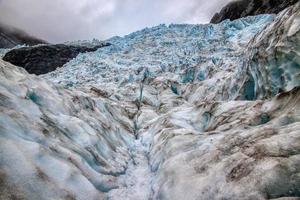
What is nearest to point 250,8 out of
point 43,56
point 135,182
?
point 43,56

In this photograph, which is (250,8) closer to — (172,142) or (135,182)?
(172,142)

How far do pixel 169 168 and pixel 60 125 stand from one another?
126 inches

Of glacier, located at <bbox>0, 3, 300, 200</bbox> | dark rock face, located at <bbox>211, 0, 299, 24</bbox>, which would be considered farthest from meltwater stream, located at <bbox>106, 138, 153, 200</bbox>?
dark rock face, located at <bbox>211, 0, 299, 24</bbox>

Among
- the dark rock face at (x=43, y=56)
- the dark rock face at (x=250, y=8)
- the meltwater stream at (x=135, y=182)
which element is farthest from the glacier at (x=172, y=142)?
the dark rock face at (x=43, y=56)

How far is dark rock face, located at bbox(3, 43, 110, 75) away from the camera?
207ft

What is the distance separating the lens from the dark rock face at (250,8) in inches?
2350

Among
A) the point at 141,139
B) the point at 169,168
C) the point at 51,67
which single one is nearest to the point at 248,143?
the point at 169,168

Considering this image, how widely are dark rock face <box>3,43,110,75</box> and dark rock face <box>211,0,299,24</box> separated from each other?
3028cm

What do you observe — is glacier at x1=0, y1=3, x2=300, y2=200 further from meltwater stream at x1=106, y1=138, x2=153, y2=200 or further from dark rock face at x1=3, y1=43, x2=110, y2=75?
dark rock face at x1=3, y1=43, x2=110, y2=75

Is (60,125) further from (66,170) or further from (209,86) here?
(209,86)

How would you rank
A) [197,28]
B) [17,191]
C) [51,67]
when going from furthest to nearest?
[51,67]
[197,28]
[17,191]

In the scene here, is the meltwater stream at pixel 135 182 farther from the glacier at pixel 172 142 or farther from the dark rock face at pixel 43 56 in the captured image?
the dark rock face at pixel 43 56

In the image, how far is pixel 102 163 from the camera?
880 centimetres

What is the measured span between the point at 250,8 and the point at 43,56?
4236 cm
